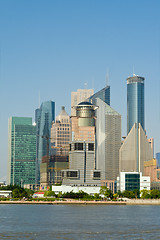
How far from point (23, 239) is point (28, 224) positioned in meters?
37.1

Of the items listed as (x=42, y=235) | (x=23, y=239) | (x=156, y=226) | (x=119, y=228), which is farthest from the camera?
(x=156, y=226)

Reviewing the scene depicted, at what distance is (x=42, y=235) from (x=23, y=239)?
28.7 ft

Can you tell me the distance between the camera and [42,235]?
118500 millimetres

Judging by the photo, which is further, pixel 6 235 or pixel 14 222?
pixel 14 222

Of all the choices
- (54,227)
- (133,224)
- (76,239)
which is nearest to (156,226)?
(133,224)

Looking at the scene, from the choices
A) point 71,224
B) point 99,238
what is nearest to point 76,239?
point 99,238

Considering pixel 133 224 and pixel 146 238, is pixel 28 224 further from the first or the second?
pixel 146 238

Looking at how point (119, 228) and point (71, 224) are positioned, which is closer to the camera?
point (119, 228)

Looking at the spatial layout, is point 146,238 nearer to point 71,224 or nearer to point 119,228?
point 119,228

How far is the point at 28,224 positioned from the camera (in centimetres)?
14738

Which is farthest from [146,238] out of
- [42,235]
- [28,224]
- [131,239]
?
[28,224]

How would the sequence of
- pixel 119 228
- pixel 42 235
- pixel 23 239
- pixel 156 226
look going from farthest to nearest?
pixel 156 226, pixel 119 228, pixel 42 235, pixel 23 239

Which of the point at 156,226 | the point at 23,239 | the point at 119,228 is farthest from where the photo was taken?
the point at 156,226

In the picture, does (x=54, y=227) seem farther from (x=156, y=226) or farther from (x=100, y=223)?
(x=156, y=226)
